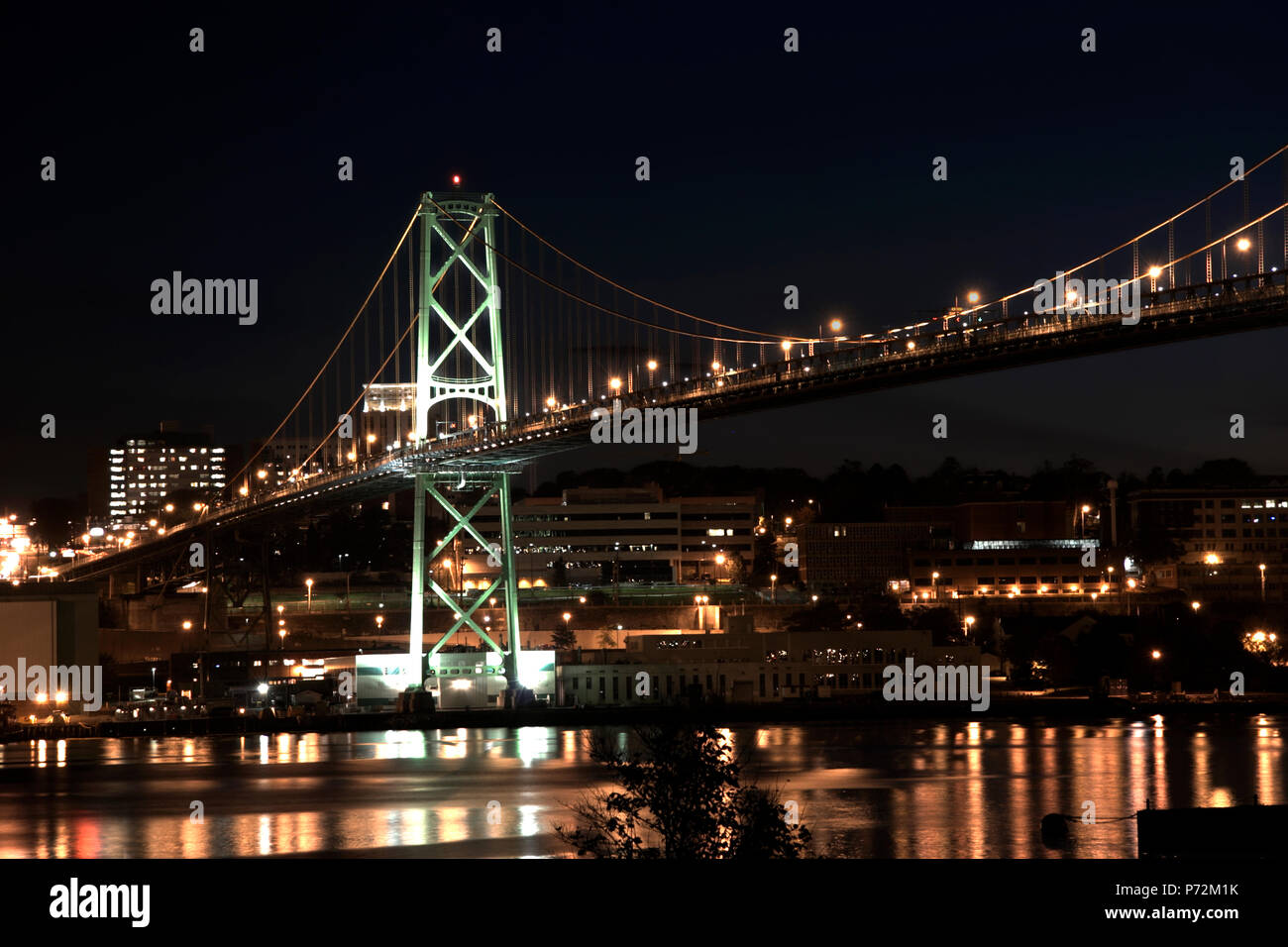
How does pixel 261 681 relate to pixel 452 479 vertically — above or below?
below

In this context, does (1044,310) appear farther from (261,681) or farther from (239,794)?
(261,681)

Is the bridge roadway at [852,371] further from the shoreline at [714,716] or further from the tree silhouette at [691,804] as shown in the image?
the tree silhouette at [691,804]

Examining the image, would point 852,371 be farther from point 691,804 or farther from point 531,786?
point 691,804

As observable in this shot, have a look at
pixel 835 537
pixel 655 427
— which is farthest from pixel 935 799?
pixel 835 537

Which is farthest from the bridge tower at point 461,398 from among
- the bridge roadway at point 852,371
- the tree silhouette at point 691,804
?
the tree silhouette at point 691,804
